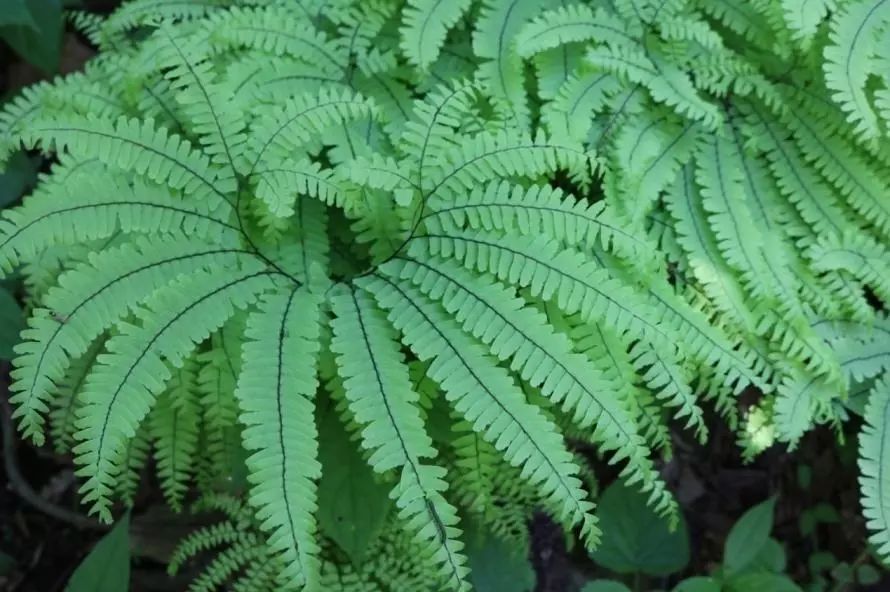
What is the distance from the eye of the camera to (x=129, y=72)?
7.10ft

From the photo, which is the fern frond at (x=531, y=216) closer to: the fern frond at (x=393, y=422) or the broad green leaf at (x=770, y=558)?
the fern frond at (x=393, y=422)

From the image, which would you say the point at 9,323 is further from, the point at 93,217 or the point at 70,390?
the point at 93,217

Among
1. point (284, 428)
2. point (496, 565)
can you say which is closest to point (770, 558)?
point (496, 565)

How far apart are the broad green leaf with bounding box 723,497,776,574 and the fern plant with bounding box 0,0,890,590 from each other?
11.7 inches

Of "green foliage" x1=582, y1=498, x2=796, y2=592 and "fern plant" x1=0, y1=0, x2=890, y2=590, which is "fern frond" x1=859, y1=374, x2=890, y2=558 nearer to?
"fern plant" x1=0, y1=0, x2=890, y2=590

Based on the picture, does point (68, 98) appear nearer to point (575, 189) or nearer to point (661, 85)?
point (575, 189)

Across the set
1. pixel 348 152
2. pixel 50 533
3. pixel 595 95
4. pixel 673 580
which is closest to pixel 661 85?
pixel 595 95

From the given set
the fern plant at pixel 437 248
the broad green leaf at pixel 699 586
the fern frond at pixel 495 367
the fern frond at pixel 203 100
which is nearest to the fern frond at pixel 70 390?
the fern plant at pixel 437 248

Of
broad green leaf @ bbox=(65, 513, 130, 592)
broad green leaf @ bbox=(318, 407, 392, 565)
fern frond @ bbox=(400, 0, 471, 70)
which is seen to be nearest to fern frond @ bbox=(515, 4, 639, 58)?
fern frond @ bbox=(400, 0, 471, 70)

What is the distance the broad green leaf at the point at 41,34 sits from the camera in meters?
2.71

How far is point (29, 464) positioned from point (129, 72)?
5.81ft

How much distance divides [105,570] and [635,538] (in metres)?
1.57

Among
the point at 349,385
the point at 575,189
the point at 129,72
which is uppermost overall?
the point at 129,72

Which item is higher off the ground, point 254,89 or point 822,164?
point 254,89
